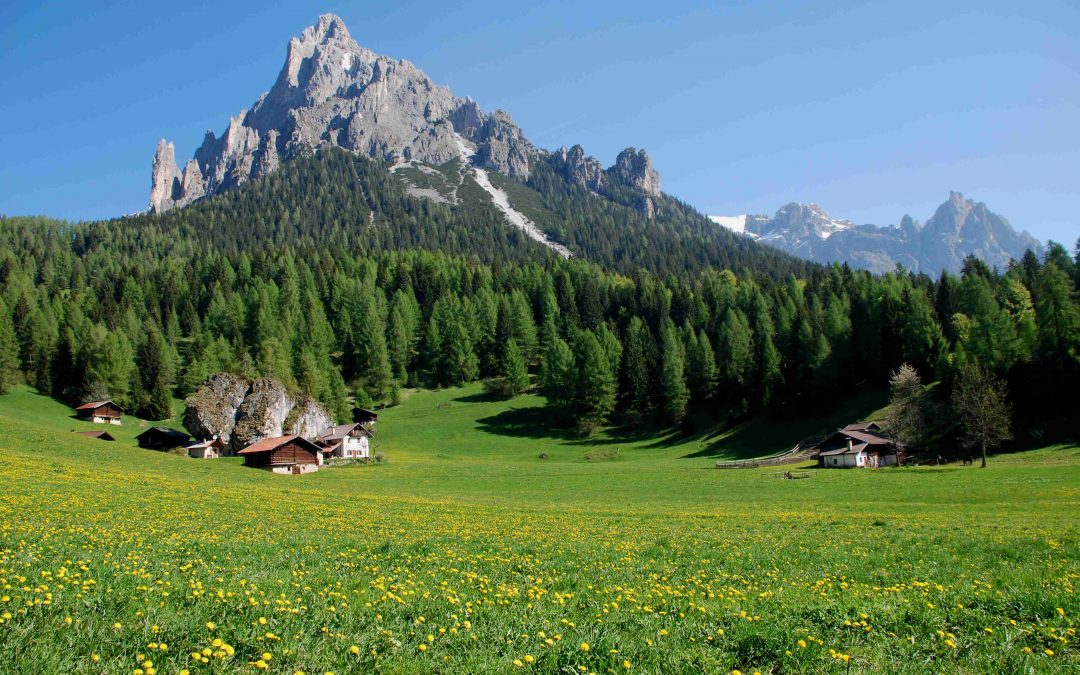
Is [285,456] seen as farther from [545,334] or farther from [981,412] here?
[981,412]

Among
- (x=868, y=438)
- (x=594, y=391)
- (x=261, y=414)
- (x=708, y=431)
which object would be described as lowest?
(x=708, y=431)

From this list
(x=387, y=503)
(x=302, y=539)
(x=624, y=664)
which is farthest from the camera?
(x=387, y=503)

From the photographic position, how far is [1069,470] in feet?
145

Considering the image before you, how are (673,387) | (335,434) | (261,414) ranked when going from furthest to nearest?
(673,387), (335,434), (261,414)

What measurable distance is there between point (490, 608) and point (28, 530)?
575 inches

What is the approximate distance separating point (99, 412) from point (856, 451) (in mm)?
103313

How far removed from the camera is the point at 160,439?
79000mm

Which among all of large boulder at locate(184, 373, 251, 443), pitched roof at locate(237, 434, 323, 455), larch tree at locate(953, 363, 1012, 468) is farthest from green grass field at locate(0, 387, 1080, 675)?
large boulder at locate(184, 373, 251, 443)

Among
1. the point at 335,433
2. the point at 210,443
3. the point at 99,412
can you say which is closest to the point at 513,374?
the point at 335,433

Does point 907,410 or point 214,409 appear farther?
point 214,409

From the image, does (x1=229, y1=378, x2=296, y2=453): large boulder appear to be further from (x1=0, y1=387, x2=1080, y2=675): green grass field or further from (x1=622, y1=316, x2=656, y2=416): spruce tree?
(x1=622, y1=316, x2=656, y2=416): spruce tree

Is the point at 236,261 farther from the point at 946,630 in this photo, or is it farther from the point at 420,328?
the point at 946,630

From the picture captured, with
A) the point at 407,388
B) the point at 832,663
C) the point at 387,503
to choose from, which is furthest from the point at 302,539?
the point at 407,388

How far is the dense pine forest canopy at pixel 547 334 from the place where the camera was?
82.9 meters
